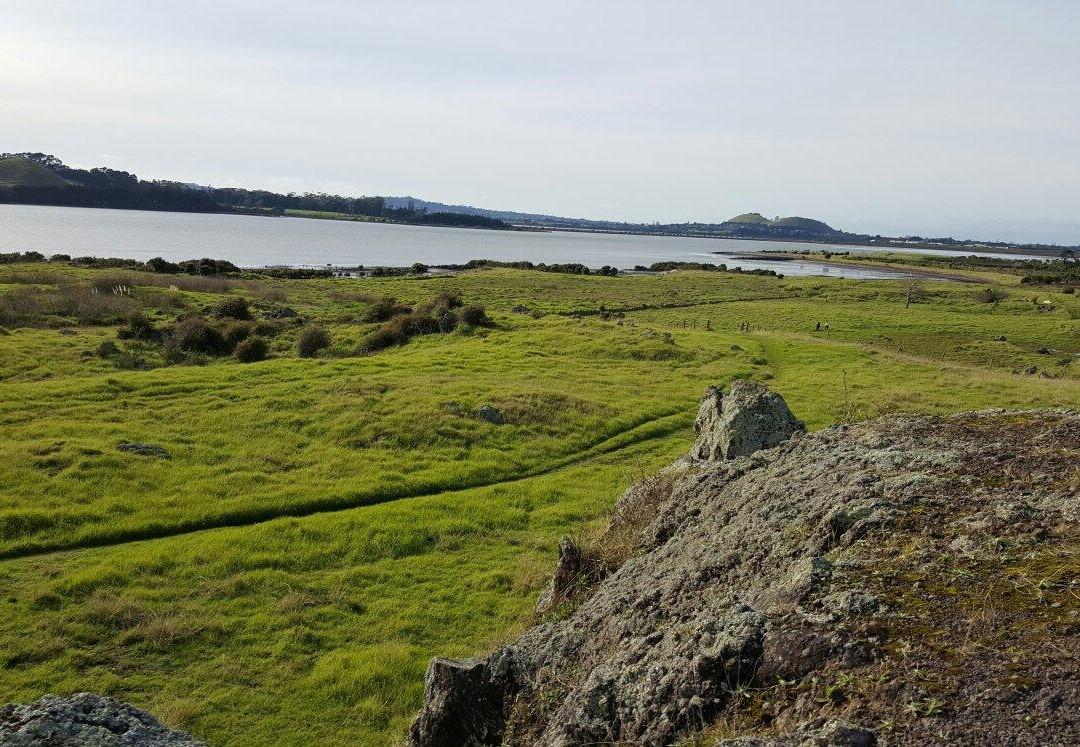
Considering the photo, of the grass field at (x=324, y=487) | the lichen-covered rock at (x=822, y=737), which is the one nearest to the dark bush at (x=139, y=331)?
the grass field at (x=324, y=487)

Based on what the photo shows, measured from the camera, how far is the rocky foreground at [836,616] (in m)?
4.43

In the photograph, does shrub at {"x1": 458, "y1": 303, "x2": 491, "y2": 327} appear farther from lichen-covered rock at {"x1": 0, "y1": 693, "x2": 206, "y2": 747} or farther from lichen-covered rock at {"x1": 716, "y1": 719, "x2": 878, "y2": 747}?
lichen-covered rock at {"x1": 716, "y1": 719, "x2": 878, "y2": 747}

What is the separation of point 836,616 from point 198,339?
45071mm

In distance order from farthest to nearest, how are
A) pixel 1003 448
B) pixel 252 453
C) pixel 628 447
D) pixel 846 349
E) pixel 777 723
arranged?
pixel 846 349
pixel 628 447
pixel 252 453
pixel 1003 448
pixel 777 723

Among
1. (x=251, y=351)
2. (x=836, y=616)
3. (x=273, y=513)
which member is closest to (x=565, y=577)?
(x=836, y=616)

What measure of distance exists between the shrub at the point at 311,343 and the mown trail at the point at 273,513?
25.0m

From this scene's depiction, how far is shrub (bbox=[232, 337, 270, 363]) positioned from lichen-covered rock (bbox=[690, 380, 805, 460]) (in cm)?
3385

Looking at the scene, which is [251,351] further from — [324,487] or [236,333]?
[324,487]

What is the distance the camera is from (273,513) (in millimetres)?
19156

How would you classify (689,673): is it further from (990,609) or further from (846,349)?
(846,349)

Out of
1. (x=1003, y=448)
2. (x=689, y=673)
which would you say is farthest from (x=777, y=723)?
(x=1003, y=448)

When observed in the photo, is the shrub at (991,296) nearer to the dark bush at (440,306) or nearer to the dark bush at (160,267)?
the dark bush at (440,306)

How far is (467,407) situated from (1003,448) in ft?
72.9

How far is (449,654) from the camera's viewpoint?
1266 centimetres
